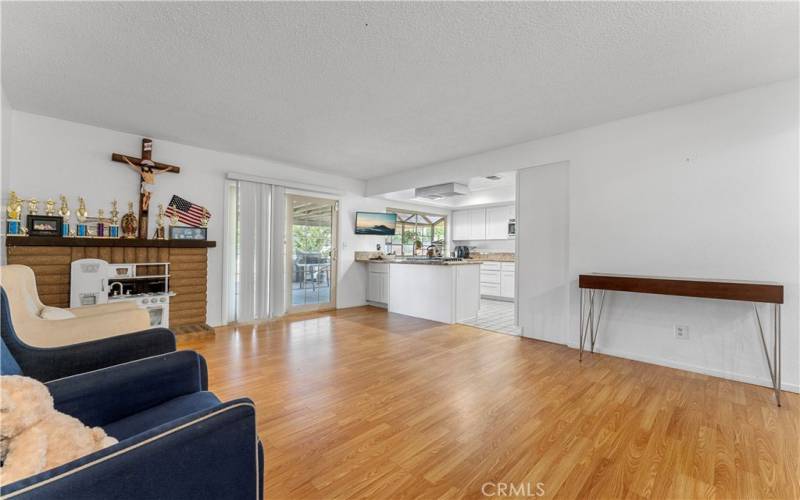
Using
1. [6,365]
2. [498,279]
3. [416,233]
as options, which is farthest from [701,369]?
[416,233]

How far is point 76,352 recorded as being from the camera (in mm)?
1615

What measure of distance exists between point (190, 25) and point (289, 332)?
3.30m

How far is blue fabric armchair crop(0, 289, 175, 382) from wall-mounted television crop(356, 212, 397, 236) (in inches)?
182

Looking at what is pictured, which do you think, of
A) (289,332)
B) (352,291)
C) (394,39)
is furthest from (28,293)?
(352,291)

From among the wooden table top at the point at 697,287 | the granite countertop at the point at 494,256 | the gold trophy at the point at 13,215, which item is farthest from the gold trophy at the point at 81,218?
the granite countertop at the point at 494,256

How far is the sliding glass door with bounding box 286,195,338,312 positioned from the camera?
5480mm

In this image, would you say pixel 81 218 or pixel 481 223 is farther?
pixel 481 223

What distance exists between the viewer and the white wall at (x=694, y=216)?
2658mm

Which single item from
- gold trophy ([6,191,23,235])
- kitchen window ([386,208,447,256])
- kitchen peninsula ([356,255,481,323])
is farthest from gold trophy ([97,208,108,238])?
kitchen window ([386,208,447,256])

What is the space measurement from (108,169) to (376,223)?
401cm

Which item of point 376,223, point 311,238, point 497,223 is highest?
point 497,223

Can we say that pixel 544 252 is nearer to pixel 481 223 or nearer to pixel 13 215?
pixel 481 223

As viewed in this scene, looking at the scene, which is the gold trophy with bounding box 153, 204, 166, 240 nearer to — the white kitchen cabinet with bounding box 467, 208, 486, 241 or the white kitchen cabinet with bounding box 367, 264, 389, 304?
the white kitchen cabinet with bounding box 367, 264, 389, 304

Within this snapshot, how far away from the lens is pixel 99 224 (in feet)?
12.2
